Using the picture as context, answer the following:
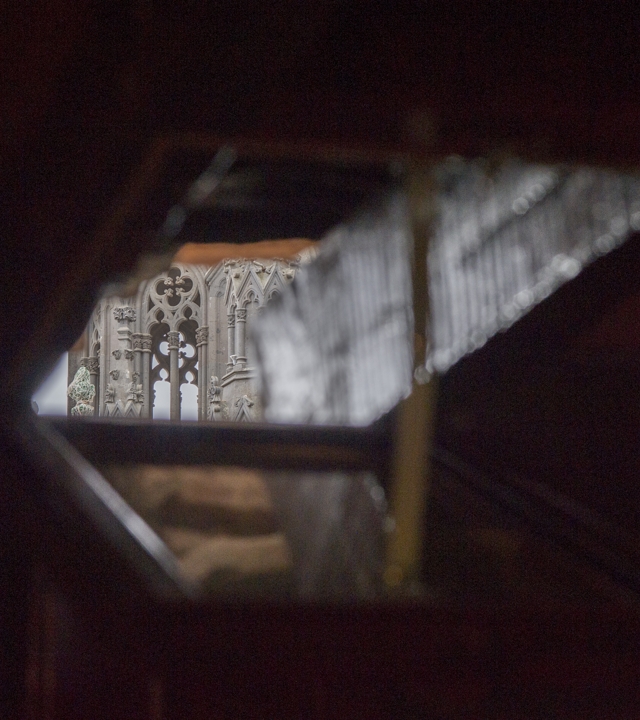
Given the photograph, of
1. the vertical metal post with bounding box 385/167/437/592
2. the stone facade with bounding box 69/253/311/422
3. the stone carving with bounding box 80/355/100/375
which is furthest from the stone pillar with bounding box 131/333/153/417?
the vertical metal post with bounding box 385/167/437/592

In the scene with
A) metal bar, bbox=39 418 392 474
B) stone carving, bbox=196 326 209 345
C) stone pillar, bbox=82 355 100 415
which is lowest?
metal bar, bbox=39 418 392 474

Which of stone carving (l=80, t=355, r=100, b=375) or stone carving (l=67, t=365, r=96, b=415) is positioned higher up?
stone carving (l=80, t=355, r=100, b=375)

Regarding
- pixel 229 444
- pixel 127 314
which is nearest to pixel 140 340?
pixel 127 314

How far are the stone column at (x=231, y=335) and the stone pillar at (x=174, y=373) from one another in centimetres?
11

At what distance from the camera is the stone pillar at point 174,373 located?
5.58ft

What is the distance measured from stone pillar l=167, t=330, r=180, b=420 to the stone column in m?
0.11

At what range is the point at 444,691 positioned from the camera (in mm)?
876

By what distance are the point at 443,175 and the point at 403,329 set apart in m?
0.49

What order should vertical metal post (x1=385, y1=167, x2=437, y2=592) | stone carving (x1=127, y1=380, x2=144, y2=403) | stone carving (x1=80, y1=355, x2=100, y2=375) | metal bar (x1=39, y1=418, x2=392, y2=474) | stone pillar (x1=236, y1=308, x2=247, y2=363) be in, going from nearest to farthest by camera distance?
vertical metal post (x1=385, y1=167, x2=437, y2=592) → metal bar (x1=39, y1=418, x2=392, y2=474) → stone carving (x1=80, y1=355, x2=100, y2=375) → stone carving (x1=127, y1=380, x2=144, y2=403) → stone pillar (x1=236, y1=308, x2=247, y2=363)

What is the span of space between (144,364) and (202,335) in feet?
0.41

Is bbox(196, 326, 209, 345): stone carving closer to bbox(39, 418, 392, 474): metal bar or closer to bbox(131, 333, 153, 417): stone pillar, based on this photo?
bbox(131, 333, 153, 417): stone pillar

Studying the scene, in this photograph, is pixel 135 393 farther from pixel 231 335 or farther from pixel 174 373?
pixel 231 335

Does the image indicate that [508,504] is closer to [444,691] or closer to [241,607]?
[444,691]

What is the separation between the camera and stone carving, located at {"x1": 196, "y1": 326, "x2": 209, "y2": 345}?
1.76 meters
